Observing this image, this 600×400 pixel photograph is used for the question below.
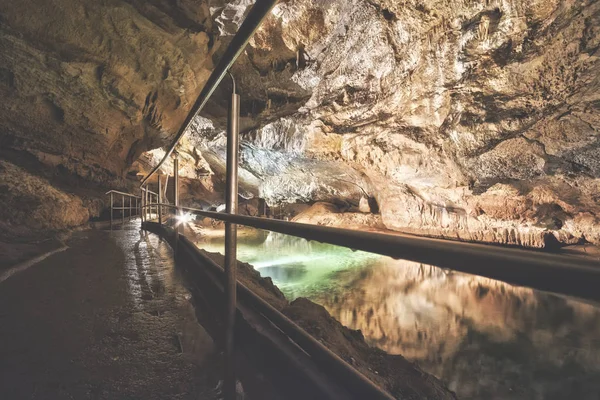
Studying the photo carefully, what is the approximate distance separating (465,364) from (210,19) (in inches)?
312

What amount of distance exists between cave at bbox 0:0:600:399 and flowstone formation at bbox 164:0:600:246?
0.13 ft

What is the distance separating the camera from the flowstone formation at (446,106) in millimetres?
5254

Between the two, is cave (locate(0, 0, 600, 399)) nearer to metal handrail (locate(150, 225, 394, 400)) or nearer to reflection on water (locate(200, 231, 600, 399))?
reflection on water (locate(200, 231, 600, 399))

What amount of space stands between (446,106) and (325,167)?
4908mm

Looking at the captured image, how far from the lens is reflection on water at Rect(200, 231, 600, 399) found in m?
3.95

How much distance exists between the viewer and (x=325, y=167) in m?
11.0

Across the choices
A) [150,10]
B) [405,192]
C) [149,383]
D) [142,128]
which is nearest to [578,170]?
[405,192]

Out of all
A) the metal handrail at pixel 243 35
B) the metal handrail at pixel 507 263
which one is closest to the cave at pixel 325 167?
the metal handrail at pixel 507 263

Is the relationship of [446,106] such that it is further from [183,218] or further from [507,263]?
[507,263]

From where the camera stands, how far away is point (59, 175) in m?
7.86

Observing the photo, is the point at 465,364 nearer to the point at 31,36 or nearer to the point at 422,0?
the point at 422,0

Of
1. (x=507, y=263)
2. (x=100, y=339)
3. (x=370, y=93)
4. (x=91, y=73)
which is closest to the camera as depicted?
(x=507, y=263)

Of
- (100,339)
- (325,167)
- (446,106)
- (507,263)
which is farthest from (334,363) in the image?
(325,167)

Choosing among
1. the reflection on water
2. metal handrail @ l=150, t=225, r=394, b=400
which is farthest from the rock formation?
metal handrail @ l=150, t=225, r=394, b=400
